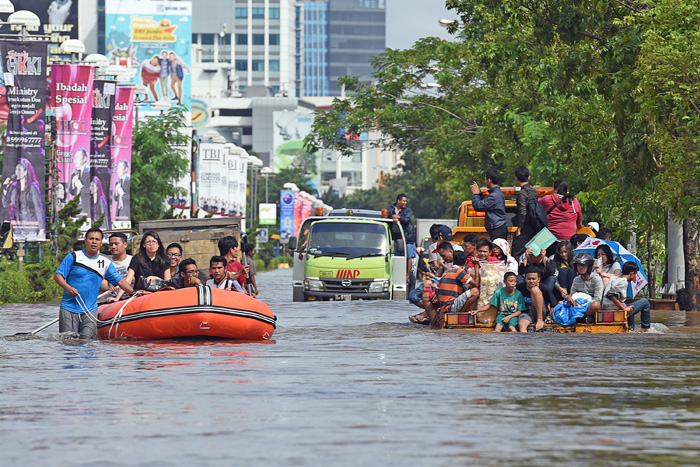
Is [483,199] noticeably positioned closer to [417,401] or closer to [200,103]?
[417,401]

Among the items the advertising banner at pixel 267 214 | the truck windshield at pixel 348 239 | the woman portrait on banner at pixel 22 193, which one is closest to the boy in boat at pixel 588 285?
the truck windshield at pixel 348 239

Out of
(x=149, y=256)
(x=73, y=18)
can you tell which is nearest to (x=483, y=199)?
(x=149, y=256)

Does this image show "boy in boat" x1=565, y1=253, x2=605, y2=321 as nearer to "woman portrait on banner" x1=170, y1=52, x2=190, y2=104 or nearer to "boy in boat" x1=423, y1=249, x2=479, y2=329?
"boy in boat" x1=423, y1=249, x2=479, y2=329

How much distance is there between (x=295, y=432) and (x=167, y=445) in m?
0.98

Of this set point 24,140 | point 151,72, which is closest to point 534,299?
point 24,140

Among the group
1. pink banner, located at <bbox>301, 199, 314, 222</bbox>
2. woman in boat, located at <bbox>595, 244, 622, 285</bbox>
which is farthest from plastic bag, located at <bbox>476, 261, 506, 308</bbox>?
pink banner, located at <bbox>301, 199, 314, 222</bbox>

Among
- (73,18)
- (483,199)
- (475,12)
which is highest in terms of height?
(73,18)

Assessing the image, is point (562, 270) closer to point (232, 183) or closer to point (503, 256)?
point (503, 256)

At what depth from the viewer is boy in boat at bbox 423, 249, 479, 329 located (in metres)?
21.0

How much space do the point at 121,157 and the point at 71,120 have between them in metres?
6.60

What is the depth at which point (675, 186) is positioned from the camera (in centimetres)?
2334

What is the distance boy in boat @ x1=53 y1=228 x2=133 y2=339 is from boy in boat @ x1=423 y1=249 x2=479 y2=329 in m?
4.77

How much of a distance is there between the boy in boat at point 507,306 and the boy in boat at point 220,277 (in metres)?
3.35

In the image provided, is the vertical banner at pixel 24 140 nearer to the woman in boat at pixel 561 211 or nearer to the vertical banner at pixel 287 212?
the woman in boat at pixel 561 211
